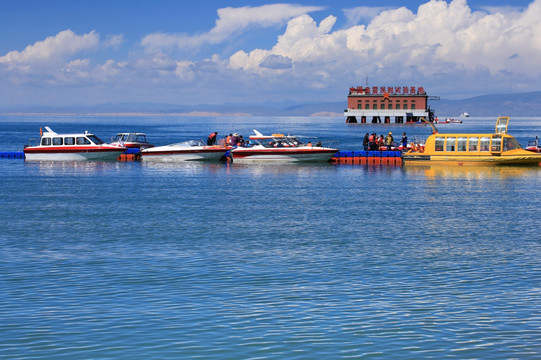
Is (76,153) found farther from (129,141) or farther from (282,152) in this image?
(282,152)

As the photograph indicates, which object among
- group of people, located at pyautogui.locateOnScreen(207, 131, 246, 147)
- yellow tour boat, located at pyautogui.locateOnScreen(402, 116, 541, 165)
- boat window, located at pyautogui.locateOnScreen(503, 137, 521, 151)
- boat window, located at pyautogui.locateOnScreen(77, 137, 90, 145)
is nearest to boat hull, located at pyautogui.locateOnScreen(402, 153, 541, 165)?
yellow tour boat, located at pyautogui.locateOnScreen(402, 116, 541, 165)

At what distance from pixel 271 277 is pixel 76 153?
152ft

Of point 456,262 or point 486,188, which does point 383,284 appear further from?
point 486,188

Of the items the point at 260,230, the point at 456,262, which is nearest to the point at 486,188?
the point at 260,230

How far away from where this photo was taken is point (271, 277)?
17.7 metres

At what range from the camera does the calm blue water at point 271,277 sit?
42.1ft

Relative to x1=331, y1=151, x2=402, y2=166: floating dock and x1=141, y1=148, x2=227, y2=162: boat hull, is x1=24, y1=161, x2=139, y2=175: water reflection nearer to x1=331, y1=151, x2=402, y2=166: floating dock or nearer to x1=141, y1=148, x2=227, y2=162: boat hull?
x1=141, y1=148, x2=227, y2=162: boat hull

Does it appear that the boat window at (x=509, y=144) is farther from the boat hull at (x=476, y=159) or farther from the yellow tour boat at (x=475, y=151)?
the boat hull at (x=476, y=159)

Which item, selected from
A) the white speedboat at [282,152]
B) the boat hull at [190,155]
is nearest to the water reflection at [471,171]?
the white speedboat at [282,152]

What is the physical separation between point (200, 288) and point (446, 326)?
5.80m

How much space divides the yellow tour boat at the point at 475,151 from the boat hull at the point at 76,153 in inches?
Result: 976

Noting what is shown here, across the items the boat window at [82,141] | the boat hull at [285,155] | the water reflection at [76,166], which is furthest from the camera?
the boat window at [82,141]

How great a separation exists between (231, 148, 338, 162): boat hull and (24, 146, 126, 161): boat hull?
11067 millimetres

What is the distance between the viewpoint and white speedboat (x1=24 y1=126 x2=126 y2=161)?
60375 mm
